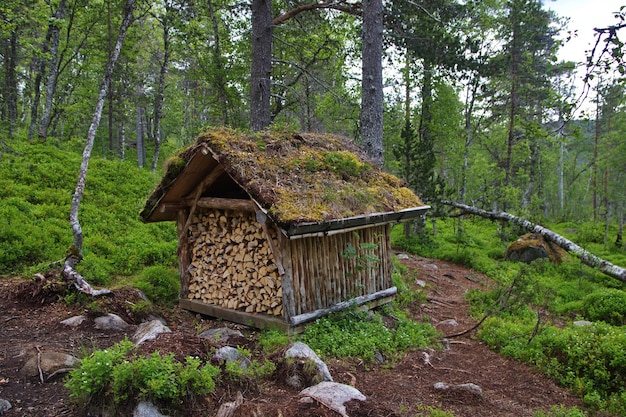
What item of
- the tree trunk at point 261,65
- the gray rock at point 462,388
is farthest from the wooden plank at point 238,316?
the tree trunk at point 261,65

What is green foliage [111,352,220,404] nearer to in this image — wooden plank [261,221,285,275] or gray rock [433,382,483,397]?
wooden plank [261,221,285,275]

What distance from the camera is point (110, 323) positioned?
6512 mm

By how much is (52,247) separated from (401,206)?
23.8 feet

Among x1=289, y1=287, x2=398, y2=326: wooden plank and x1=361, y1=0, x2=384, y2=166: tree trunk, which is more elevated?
x1=361, y1=0, x2=384, y2=166: tree trunk

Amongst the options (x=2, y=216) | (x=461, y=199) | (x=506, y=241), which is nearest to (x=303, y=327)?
(x=2, y=216)

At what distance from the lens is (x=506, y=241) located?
1736cm

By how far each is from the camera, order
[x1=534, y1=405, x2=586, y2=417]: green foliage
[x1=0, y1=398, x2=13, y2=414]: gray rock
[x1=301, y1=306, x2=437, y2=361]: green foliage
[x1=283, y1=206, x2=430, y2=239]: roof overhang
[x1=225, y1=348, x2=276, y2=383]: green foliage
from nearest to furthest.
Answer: [x1=0, y1=398, x2=13, y2=414]: gray rock < [x1=225, y1=348, x2=276, y2=383]: green foliage < [x1=534, y1=405, x2=586, y2=417]: green foliage < [x1=283, y1=206, x2=430, y2=239]: roof overhang < [x1=301, y1=306, x2=437, y2=361]: green foliage

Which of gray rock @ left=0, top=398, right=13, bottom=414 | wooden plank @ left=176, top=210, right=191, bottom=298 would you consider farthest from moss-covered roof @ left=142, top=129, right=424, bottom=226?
gray rock @ left=0, top=398, right=13, bottom=414

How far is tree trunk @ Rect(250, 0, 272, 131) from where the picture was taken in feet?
36.8

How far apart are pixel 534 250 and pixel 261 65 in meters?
10.5

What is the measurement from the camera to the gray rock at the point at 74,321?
21.0 feet

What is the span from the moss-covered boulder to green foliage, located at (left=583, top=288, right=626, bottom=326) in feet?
13.8

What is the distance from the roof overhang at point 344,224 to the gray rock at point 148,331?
2.07 metres

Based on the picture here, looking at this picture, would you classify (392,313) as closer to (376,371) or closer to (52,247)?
(376,371)
